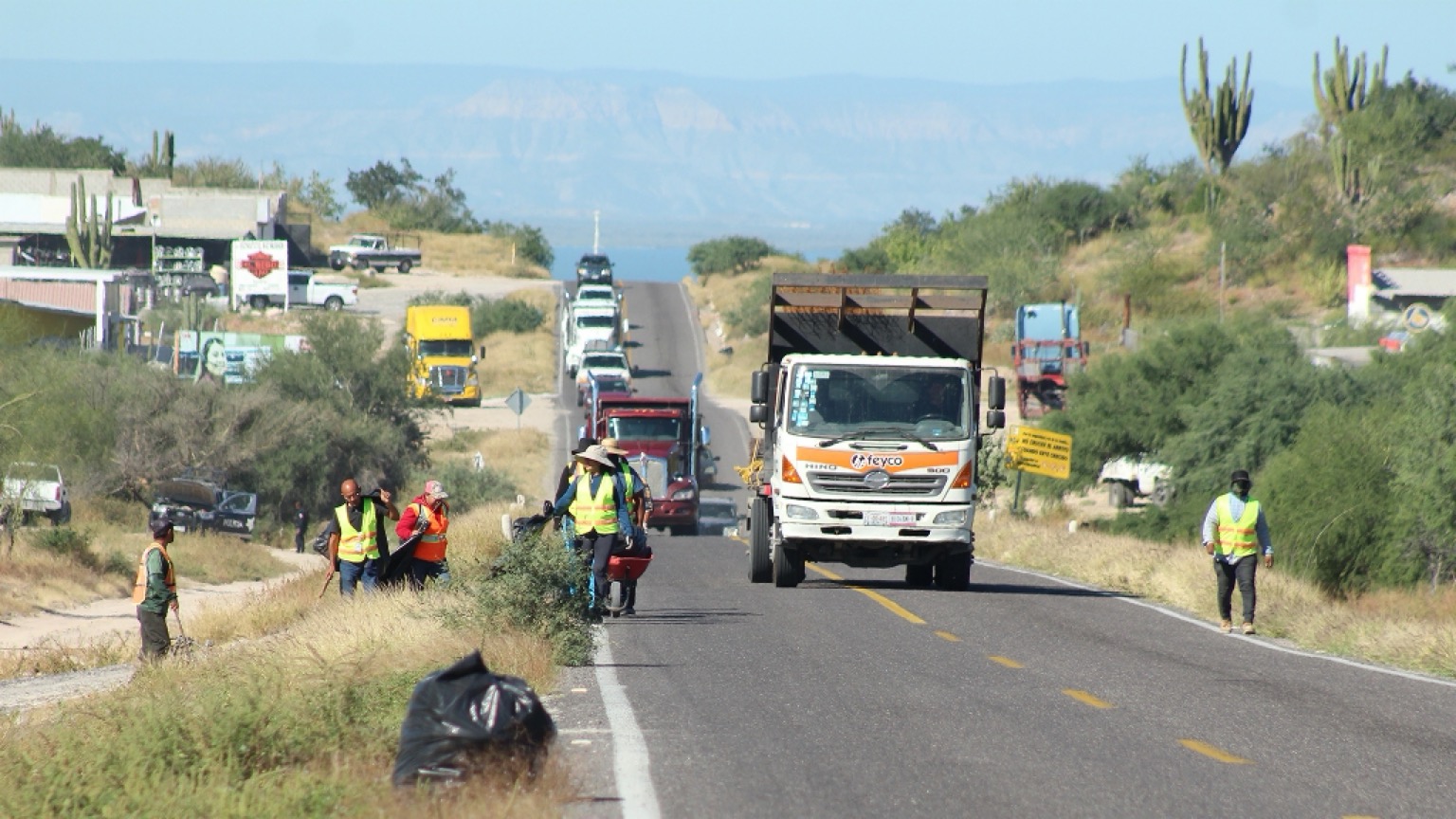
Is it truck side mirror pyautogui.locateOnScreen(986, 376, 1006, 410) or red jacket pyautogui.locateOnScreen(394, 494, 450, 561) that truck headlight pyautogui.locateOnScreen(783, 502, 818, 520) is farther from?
red jacket pyautogui.locateOnScreen(394, 494, 450, 561)

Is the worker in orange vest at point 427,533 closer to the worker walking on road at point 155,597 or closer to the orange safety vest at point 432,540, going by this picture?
the orange safety vest at point 432,540

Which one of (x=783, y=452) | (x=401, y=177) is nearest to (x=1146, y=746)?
(x=783, y=452)

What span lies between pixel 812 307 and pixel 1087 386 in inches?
1055

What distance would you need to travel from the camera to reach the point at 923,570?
20516 millimetres

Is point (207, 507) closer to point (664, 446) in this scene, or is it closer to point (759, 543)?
point (664, 446)

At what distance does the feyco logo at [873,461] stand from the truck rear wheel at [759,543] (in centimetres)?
176

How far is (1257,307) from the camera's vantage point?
7688 centimetres

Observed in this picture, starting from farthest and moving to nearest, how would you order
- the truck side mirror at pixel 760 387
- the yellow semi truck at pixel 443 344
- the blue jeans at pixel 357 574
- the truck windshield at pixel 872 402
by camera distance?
the yellow semi truck at pixel 443 344
the truck side mirror at pixel 760 387
the truck windshield at pixel 872 402
the blue jeans at pixel 357 574

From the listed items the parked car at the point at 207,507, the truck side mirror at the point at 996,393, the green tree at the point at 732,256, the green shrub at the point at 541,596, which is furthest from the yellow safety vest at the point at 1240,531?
the green tree at the point at 732,256

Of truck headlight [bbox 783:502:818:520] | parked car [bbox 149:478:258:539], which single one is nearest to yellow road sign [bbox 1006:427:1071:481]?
truck headlight [bbox 783:502:818:520]

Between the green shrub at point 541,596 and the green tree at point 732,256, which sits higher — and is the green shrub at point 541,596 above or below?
below

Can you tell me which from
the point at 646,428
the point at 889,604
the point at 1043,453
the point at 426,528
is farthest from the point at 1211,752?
the point at 646,428

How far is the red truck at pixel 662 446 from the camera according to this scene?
130 ft

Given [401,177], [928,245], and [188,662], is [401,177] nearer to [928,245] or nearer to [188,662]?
[928,245]
